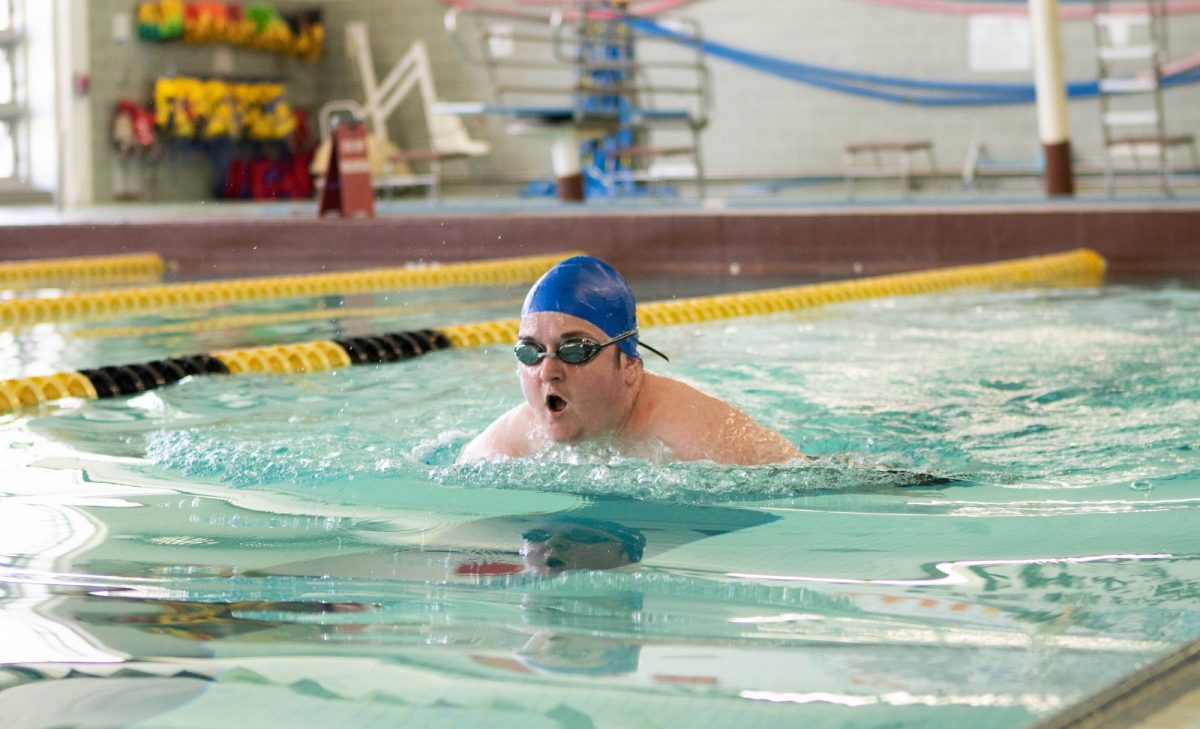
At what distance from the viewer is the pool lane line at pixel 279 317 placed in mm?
6160

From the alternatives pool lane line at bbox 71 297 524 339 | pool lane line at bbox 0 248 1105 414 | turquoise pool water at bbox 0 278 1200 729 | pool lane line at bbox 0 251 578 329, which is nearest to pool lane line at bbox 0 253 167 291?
pool lane line at bbox 0 251 578 329

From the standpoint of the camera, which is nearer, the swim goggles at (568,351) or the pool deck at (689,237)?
the swim goggles at (568,351)

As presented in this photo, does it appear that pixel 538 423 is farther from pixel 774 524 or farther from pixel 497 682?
pixel 497 682

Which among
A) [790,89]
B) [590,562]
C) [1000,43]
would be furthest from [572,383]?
[790,89]

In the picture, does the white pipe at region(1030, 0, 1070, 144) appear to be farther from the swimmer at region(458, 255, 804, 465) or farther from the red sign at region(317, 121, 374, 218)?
the swimmer at region(458, 255, 804, 465)

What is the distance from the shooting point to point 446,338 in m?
5.41

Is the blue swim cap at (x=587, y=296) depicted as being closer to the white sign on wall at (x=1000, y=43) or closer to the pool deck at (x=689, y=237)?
the pool deck at (x=689, y=237)

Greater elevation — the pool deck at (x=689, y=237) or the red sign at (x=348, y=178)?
the red sign at (x=348, y=178)

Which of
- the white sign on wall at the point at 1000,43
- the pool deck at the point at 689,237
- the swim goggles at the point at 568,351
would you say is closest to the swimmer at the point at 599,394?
the swim goggles at the point at 568,351

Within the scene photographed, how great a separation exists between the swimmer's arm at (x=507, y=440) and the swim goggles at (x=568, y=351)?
0.25 meters

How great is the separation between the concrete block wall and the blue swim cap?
449 inches

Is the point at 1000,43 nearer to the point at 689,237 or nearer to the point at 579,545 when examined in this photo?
the point at 689,237

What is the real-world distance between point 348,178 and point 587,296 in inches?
303

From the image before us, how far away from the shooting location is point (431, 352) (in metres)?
5.30
